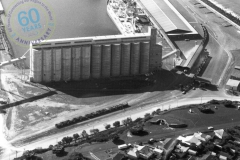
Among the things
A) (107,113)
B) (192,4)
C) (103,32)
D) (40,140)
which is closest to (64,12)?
(103,32)

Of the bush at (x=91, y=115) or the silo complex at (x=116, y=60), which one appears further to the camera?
the silo complex at (x=116, y=60)

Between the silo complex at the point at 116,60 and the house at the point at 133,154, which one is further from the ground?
the silo complex at the point at 116,60

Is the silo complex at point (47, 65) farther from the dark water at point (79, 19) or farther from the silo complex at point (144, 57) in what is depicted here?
the silo complex at point (144, 57)

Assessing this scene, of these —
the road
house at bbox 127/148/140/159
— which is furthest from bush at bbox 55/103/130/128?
house at bbox 127/148/140/159

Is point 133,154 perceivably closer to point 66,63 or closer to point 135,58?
point 66,63

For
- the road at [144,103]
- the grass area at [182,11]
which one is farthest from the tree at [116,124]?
the grass area at [182,11]

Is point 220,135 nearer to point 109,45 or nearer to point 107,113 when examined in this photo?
point 107,113

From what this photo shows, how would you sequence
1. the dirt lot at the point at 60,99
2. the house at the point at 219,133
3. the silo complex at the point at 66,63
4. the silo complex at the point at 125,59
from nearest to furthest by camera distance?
the house at the point at 219,133 → the dirt lot at the point at 60,99 → the silo complex at the point at 66,63 → the silo complex at the point at 125,59
